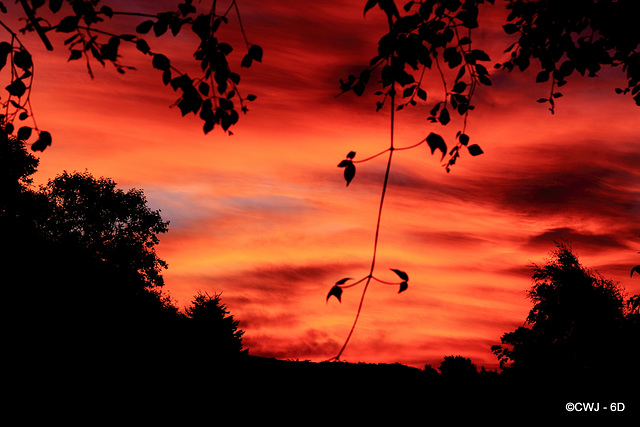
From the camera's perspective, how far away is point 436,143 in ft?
12.0

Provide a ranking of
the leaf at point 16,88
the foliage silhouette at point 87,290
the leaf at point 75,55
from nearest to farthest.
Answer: the leaf at point 75,55 → the leaf at point 16,88 → the foliage silhouette at point 87,290

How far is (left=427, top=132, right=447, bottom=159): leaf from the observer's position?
12.0ft

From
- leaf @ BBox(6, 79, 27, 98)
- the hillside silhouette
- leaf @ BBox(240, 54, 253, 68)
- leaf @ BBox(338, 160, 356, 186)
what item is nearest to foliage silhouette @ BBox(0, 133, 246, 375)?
the hillside silhouette

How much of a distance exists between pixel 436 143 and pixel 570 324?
44.4 meters

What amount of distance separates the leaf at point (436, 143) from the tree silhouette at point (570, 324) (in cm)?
3990

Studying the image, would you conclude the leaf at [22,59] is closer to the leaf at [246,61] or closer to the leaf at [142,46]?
the leaf at [142,46]

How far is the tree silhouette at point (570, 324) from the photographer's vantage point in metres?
39.9

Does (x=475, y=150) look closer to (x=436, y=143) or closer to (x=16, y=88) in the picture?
(x=436, y=143)

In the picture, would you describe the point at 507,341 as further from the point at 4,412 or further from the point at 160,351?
the point at 4,412

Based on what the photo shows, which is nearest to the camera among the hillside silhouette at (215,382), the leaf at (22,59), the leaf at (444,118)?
the leaf at (22,59)

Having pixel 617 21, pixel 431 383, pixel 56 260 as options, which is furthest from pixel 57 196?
pixel 617 21

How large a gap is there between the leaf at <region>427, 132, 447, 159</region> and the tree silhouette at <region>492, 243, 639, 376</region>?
39.9m

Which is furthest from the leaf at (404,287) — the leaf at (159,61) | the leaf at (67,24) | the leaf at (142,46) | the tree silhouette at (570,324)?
the tree silhouette at (570,324)

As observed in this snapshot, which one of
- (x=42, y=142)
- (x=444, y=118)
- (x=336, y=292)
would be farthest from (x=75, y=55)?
(x=444, y=118)
